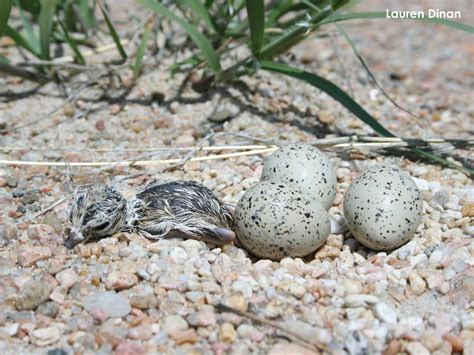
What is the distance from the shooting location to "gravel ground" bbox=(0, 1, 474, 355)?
202 centimetres

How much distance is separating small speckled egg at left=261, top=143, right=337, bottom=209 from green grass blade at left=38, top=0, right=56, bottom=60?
4.27ft

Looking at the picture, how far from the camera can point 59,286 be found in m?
2.20

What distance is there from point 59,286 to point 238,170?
0.97m

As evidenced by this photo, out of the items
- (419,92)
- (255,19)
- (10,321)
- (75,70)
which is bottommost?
(419,92)

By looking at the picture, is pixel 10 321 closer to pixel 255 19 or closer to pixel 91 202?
pixel 91 202

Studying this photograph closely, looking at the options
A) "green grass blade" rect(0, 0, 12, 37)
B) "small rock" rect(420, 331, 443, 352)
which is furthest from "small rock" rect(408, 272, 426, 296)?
"green grass blade" rect(0, 0, 12, 37)

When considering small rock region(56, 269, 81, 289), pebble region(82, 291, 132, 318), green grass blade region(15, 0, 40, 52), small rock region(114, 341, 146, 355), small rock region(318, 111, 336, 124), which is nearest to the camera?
small rock region(114, 341, 146, 355)

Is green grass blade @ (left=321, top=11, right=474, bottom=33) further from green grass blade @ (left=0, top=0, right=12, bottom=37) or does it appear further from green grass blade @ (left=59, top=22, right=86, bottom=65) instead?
green grass blade @ (left=0, top=0, right=12, bottom=37)

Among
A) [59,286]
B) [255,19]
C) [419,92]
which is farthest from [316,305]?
[419,92]

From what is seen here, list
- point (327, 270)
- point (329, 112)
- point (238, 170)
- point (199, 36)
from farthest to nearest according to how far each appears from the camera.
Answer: point (329, 112) < point (199, 36) < point (238, 170) < point (327, 270)

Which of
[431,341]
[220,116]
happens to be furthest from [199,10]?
[431,341]

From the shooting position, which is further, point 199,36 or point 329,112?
point 329,112

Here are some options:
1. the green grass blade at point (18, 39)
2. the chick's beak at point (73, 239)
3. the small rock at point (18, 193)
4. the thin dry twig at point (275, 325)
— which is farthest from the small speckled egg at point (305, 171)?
the green grass blade at point (18, 39)

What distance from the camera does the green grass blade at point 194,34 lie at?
311cm
